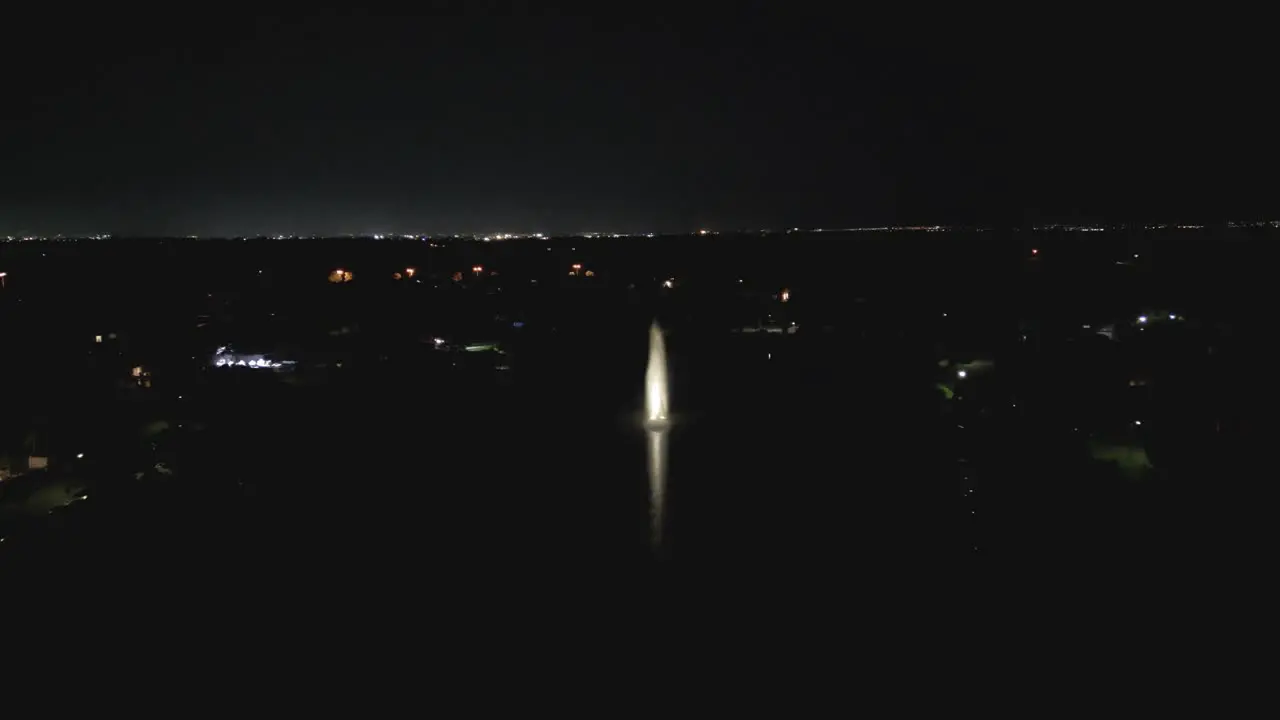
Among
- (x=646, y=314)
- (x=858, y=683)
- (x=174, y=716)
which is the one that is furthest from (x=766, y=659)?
(x=646, y=314)

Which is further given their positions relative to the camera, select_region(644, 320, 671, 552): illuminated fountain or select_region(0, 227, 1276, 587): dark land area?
select_region(644, 320, 671, 552): illuminated fountain

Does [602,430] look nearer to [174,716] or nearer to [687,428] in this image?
[687,428]

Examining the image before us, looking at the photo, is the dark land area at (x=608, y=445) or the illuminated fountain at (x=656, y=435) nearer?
the dark land area at (x=608, y=445)

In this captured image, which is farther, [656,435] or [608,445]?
[656,435]
